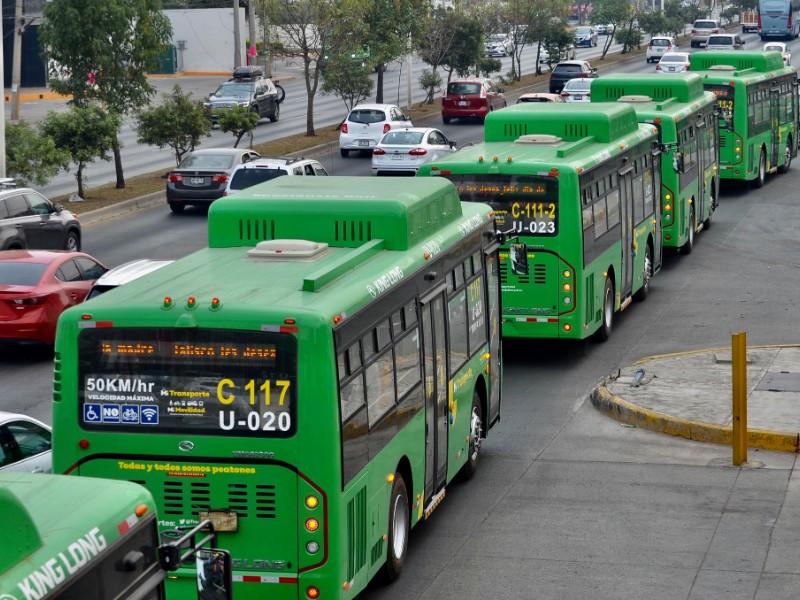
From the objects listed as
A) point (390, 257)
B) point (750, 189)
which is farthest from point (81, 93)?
point (390, 257)

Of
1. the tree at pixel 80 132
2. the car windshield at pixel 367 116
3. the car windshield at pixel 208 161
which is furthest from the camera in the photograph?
the car windshield at pixel 367 116

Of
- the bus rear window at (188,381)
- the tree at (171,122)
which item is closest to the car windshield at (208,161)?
the tree at (171,122)

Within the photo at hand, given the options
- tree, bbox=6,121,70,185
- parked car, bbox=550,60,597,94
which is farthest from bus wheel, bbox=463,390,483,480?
parked car, bbox=550,60,597,94

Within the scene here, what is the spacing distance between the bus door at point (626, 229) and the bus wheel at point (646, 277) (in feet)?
4.05

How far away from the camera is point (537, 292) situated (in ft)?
60.0

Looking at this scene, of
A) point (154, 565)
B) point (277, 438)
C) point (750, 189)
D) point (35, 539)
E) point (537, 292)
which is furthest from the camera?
point (750, 189)

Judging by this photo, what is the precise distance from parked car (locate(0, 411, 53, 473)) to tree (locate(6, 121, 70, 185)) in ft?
67.1

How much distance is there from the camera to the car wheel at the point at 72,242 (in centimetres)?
2689

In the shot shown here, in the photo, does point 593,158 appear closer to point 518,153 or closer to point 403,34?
point 518,153

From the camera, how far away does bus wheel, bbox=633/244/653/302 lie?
74.7 feet

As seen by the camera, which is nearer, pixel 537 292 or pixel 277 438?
pixel 277 438

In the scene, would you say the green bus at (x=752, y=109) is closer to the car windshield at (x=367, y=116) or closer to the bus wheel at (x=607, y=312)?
the car windshield at (x=367, y=116)

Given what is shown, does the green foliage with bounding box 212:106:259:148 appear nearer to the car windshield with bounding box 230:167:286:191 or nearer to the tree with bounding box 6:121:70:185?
the tree with bounding box 6:121:70:185

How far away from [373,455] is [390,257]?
1.93 m
